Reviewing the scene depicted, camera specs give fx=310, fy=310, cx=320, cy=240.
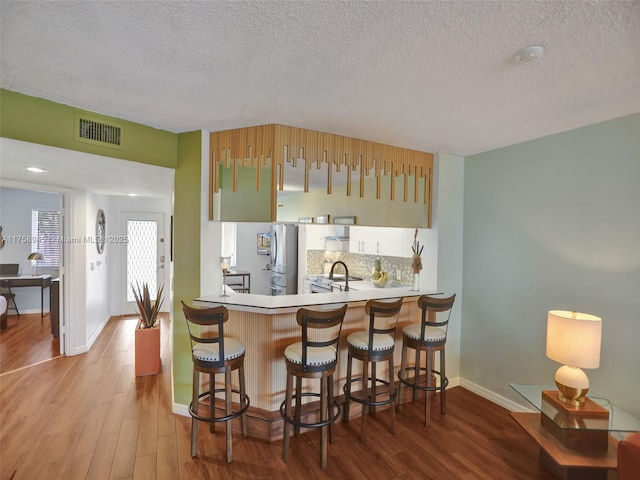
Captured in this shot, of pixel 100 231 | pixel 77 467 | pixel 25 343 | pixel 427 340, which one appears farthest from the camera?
pixel 100 231

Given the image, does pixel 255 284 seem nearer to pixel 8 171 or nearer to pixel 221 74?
pixel 8 171

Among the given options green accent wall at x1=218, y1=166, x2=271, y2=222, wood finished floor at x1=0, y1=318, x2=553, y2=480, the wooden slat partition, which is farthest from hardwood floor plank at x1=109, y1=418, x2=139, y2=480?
green accent wall at x1=218, y1=166, x2=271, y2=222

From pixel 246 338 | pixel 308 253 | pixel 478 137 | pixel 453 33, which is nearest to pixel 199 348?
pixel 246 338

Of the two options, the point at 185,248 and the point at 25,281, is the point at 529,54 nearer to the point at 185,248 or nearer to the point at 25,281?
the point at 185,248

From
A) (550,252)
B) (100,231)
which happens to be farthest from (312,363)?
(100,231)

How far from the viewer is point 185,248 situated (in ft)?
9.46

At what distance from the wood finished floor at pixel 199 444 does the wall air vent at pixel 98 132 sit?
238cm

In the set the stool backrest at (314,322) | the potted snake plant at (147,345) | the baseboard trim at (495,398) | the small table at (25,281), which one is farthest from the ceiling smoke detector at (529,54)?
the small table at (25,281)

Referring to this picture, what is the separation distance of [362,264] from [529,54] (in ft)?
12.8

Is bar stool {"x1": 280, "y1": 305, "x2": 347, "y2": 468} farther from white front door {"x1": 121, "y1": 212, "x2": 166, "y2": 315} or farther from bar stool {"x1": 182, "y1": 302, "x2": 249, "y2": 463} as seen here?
white front door {"x1": 121, "y1": 212, "x2": 166, "y2": 315}

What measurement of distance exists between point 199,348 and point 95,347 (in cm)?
318

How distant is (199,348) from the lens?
7.98 feet

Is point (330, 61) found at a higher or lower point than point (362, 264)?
higher

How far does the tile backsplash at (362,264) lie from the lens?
14.5 ft
